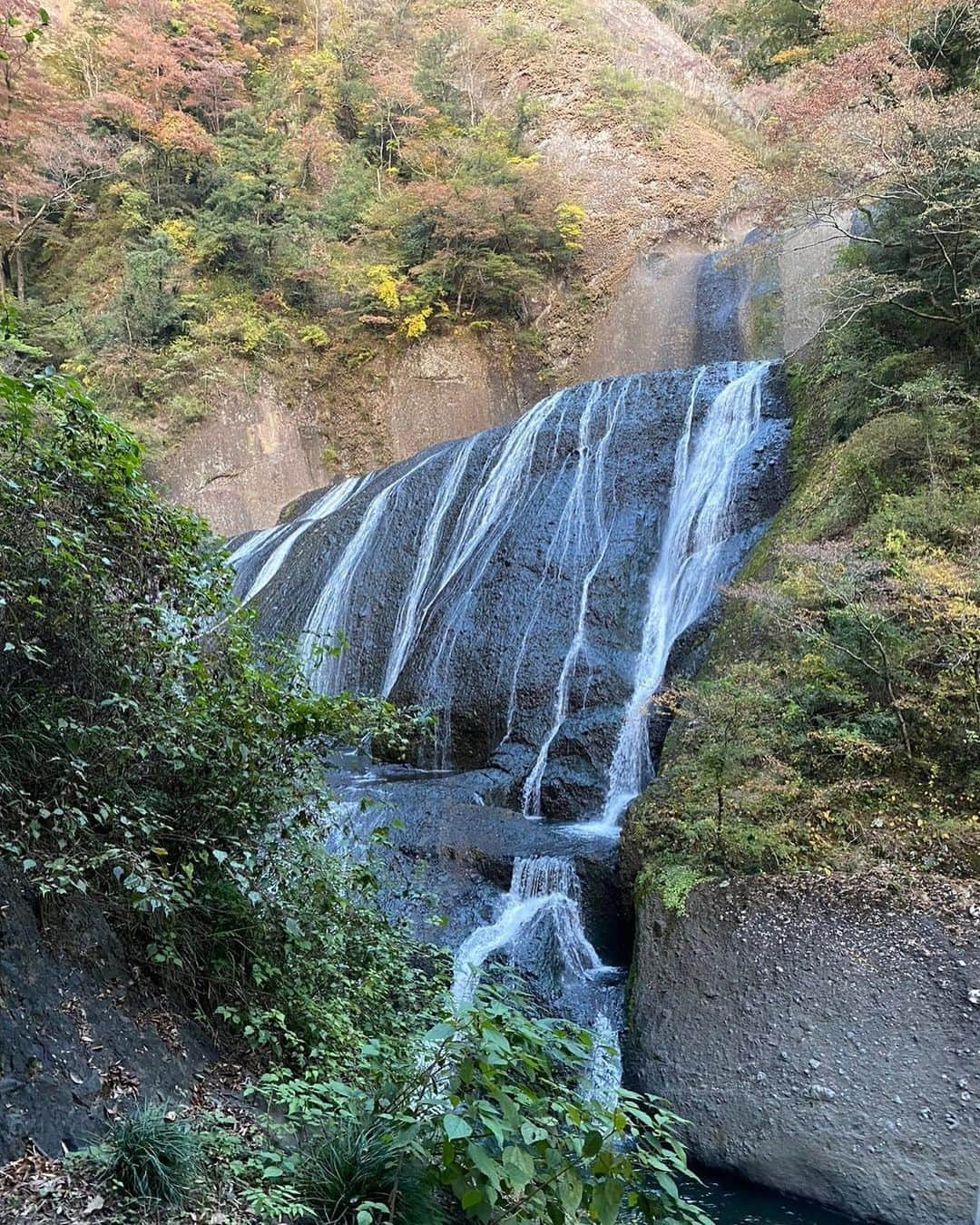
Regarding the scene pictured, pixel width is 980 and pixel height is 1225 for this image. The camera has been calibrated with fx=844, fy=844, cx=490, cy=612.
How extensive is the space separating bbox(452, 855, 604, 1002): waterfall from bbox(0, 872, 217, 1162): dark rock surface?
3.06m

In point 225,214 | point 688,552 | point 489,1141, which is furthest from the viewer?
point 225,214

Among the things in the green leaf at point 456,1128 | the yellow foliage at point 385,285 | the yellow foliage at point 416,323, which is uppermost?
the yellow foliage at point 385,285

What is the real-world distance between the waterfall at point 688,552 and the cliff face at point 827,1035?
2.46m

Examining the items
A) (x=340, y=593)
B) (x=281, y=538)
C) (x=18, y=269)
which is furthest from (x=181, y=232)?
(x=340, y=593)

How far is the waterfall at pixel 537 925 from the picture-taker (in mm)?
6699

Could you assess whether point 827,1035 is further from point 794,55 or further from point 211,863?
point 794,55

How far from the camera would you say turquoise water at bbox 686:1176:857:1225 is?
4766 millimetres

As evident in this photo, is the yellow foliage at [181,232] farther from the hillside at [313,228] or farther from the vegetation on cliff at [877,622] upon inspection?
the vegetation on cliff at [877,622]

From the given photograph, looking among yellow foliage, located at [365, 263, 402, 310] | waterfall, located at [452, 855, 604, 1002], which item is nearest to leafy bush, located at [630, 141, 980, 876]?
waterfall, located at [452, 855, 604, 1002]

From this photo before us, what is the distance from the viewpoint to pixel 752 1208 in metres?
4.90

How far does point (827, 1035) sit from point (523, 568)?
7.34m

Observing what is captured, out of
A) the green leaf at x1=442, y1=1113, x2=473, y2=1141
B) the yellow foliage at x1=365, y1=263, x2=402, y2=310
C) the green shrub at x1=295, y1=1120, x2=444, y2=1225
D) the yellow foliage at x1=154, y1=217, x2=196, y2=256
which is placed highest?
the yellow foliage at x1=154, y1=217, x2=196, y2=256

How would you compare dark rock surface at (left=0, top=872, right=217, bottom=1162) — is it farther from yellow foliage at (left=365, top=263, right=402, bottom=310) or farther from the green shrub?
yellow foliage at (left=365, top=263, right=402, bottom=310)

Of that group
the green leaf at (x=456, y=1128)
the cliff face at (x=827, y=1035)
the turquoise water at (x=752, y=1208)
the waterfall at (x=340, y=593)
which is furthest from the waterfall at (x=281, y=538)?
the green leaf at (x=456, y=1128)
